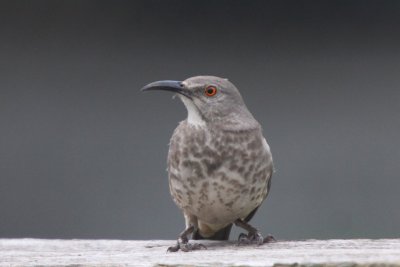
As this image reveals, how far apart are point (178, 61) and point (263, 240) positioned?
70.3 inches

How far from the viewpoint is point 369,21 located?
19.8 feet

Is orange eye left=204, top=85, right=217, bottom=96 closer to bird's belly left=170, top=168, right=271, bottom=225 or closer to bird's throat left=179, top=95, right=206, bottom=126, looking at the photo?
bird's throat left=179, top=95, right=206, bottom=126

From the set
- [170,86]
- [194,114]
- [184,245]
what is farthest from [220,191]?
[170,86]

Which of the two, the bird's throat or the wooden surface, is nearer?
the wooden surface

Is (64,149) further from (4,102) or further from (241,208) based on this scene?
(241,208)

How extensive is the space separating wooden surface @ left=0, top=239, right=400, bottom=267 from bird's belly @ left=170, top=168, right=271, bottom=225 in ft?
0.60

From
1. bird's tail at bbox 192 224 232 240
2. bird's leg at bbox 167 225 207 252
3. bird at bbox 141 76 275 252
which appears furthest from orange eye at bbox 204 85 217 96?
bird's tail at bbox 192 224 232 240

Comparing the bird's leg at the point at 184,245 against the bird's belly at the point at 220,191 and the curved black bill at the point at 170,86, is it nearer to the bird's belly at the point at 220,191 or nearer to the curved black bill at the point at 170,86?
the bird's belly at the point at 220,191

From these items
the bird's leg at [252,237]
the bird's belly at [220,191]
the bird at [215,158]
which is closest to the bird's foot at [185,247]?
the bird at [215,158]

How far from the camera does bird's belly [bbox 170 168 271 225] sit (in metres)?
4.56

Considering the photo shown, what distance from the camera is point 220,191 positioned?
4578 millimetres

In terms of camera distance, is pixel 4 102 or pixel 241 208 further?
pixel 4 102

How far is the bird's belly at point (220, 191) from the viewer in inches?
180

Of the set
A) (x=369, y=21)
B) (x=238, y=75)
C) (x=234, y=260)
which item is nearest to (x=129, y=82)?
(x=238, y=75)
